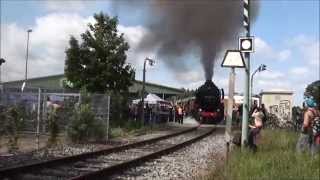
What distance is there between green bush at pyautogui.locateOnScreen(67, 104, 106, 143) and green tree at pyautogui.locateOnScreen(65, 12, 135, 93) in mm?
12637

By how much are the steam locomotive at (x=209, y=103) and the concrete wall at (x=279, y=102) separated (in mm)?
5182

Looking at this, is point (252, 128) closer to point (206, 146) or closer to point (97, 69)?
point (206, 146)

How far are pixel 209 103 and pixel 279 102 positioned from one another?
39.4ft

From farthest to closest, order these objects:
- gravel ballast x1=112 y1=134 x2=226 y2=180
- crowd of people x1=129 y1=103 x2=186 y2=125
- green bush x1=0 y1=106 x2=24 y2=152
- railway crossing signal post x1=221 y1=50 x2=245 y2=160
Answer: crowd of people x1=129 y1=103 x2=186 y2=125, green bush x1=0 y1=106 x2=24 y2=152, railway crossing signal post x1=221 y1=50 x2=245 y2=160, gravel ballast x1=112 y1=134 x2=226 y2=180

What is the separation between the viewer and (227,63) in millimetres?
14992

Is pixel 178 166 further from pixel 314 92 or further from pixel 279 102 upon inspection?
pixel 279 102

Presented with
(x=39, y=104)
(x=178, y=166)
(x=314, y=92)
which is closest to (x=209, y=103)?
(x=314, y=92)

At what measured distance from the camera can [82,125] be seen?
23.7m

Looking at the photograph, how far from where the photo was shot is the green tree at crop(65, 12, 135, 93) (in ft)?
123

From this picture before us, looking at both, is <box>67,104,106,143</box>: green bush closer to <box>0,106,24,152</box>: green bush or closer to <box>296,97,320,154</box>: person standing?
<box>0,106,24,152</box>: green bush

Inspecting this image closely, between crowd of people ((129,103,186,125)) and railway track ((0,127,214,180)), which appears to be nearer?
railway track ((0,127,214,180))

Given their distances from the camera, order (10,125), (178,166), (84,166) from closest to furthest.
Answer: (84,166), (178,166), (10,125)

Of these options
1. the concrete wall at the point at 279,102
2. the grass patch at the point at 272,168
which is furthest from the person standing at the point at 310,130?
the concrete wall at the point at 279,102

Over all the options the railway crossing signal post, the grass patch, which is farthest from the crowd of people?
the grass patch
